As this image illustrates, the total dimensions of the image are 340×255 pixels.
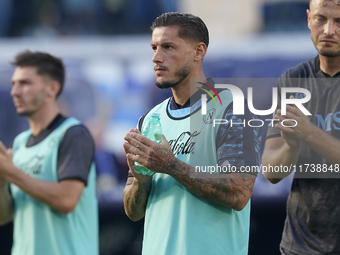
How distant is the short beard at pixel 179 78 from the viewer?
9.18ft

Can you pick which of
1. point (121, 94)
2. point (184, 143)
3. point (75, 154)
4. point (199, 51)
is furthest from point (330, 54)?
point (121, 94)

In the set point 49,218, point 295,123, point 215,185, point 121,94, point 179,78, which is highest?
point 121,94

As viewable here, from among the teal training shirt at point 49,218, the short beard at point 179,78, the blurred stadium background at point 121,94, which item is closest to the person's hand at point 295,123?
the short beard at point 179,78

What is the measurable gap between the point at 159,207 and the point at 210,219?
0.96ft

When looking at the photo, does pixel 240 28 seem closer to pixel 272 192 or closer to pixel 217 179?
pixel 272 192

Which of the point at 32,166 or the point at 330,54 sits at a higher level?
the point at 330,54

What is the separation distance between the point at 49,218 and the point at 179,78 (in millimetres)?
1522

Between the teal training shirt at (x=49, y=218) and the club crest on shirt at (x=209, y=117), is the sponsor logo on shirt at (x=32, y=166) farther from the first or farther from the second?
the club crest on shirt at (x=209, y=117)

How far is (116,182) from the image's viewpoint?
236 inches

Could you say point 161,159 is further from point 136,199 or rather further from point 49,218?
point 49,218

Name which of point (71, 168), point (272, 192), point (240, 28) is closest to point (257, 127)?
point (71, 168)

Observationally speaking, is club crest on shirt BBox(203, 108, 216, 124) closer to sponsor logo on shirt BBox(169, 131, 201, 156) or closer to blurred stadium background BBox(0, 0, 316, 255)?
sponsor logo on shirt BBox(169, 131, 201, 156)

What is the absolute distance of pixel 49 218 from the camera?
3594 mm

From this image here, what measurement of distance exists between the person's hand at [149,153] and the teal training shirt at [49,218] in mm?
1303
